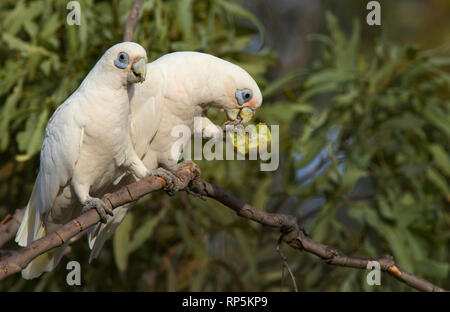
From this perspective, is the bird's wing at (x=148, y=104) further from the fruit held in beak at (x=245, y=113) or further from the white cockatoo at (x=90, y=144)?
the fruit held in beak at (x=245, y=113)

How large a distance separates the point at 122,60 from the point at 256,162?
1.04 meters

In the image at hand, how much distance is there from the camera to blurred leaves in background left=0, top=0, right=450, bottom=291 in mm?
1772

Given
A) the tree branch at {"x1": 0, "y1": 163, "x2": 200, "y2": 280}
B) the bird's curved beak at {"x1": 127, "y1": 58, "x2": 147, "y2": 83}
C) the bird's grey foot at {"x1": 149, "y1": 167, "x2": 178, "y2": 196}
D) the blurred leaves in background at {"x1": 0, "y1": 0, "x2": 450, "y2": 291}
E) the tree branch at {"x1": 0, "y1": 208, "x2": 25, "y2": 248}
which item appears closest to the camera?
the tree branch at {"x1": 0, "y1": 163, "x2": 200, "y2": 280}

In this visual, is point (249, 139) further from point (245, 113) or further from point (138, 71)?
point (138, 71)

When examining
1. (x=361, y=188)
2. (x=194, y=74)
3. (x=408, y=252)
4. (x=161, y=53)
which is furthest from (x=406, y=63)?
(x=361, y=188)

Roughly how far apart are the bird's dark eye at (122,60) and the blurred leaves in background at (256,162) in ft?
1.66

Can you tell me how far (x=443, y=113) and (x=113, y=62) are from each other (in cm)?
136

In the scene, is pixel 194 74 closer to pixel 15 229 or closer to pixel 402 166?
pixel 15 229

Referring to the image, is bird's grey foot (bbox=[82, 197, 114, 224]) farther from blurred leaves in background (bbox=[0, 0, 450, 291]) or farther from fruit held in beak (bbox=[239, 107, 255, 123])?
blurred leaves in background (bbox=[0, 0, 450, 291])

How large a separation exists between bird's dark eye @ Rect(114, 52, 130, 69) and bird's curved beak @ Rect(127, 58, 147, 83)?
16 millimetres

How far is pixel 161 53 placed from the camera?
174 centimetres

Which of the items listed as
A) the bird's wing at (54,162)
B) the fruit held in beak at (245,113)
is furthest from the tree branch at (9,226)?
the fruit held in beak at (245,113)

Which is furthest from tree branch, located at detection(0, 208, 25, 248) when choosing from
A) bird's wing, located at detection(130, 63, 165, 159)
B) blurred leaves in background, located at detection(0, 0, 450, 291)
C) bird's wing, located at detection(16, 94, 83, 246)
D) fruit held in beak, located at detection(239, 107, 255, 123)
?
fruit held in beak, located at detection(239, 107, 255, 123)

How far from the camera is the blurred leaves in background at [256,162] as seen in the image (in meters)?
1.77
